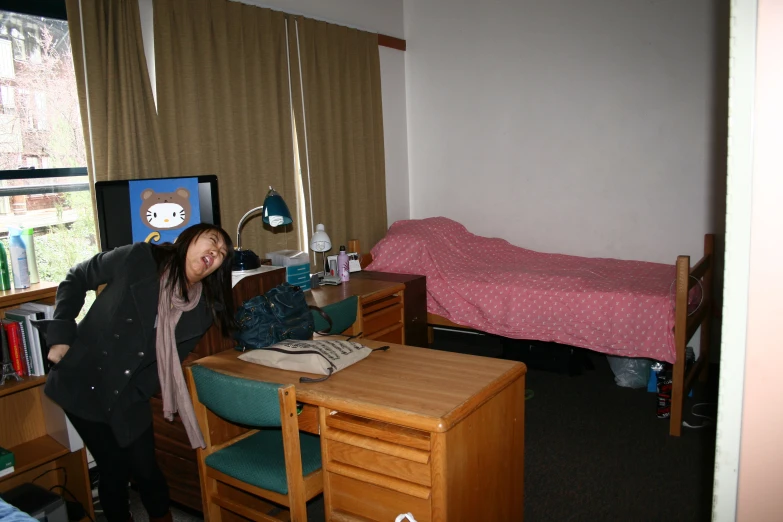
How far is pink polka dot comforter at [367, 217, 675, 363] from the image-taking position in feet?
10.8

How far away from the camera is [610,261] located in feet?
13.8

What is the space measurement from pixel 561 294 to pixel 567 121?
154 centimetres

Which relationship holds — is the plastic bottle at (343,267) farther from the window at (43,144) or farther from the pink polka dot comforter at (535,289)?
the window at (43,144)

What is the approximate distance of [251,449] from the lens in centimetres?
213

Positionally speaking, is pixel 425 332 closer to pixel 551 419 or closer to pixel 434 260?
pixel 434 260

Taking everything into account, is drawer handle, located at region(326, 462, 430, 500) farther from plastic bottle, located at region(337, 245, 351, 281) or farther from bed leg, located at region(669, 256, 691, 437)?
plastic bottle, located at region(337, 245, 351, 281)

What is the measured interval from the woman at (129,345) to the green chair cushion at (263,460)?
0.12m

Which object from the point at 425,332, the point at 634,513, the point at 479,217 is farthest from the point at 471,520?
→ the point at 479,217

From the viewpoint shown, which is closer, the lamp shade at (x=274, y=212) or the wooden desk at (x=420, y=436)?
the wooden desk at (x=420, y=436)

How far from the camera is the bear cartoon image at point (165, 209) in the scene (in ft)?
8.77

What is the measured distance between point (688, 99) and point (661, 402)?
2.04m

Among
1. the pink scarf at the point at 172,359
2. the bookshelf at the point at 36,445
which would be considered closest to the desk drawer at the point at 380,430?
the pink scarf at the point at 172,359

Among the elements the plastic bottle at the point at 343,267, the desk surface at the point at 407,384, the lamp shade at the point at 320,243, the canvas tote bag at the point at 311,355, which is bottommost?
the desk surface at the point at 407,384

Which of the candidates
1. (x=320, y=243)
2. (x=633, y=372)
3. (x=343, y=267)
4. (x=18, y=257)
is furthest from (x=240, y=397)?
(x=633, y=372)
